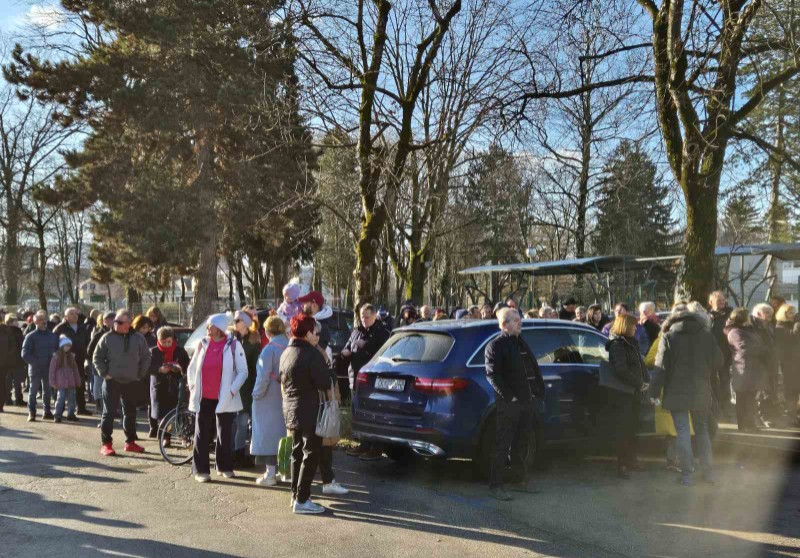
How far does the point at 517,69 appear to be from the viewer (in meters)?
13.7

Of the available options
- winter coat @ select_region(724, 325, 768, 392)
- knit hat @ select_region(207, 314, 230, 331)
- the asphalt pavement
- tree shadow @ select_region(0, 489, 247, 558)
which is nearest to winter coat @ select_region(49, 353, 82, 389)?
the asphalt pavement

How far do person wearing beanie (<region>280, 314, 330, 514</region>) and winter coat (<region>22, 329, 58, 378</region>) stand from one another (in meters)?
9.03

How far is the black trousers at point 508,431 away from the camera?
798 centimetres

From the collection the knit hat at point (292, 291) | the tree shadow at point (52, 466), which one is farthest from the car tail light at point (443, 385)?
the tree shadow at point (52, 466)

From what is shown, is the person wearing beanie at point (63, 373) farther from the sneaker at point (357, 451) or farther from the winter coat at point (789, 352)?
the winter coat at point (789, 352)

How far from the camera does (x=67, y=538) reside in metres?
6.64

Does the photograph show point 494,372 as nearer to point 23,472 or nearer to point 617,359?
point 617,359

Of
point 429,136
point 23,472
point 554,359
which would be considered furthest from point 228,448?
point 429,136

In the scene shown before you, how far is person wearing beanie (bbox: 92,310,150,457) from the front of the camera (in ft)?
35.5

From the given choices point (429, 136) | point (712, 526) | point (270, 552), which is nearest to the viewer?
point (270, 552)

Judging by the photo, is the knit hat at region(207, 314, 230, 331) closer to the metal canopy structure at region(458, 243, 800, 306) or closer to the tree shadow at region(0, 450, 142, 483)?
the tree shadow at region(0, 450, 142, 483)

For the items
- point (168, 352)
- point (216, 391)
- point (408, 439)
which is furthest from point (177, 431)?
point (408, 439)

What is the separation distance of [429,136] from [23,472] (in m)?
11.6

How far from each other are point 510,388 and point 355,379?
2.71m
